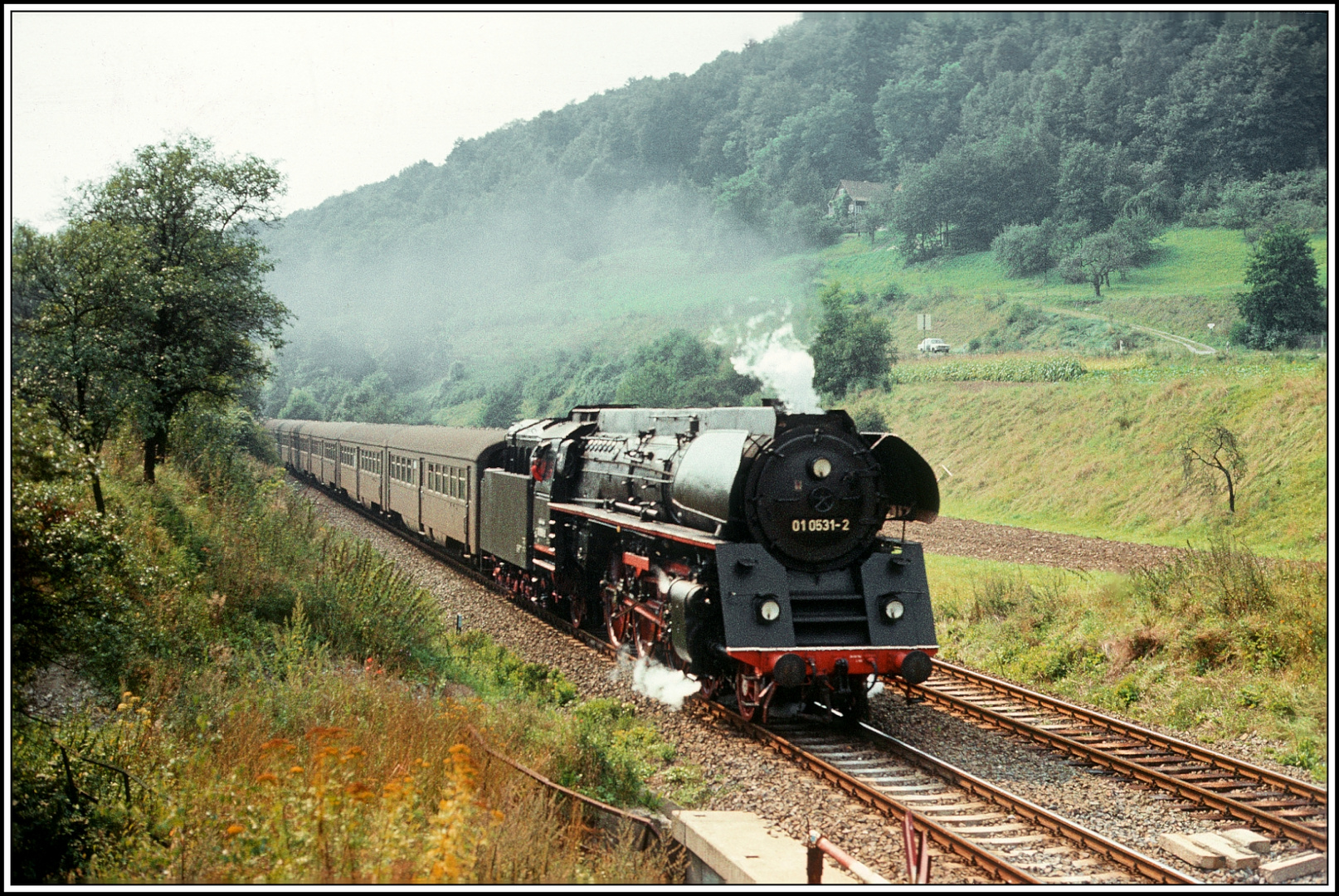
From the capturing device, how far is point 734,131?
69.1 meters

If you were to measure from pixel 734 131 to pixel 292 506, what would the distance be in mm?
55161

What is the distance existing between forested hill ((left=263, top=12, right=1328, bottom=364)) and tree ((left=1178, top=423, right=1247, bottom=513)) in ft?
99.7

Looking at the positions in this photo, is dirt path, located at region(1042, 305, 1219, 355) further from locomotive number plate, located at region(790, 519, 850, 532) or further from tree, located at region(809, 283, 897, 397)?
locomotive number plate, located at region(790, 519, 850, 532)

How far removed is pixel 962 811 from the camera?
7906 mm

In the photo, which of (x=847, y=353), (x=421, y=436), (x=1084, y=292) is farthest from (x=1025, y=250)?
(x=421, y=436)

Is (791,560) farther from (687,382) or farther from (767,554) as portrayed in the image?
(687,382)

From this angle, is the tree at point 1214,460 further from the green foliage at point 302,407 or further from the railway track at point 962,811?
the green foliage at point 302,407

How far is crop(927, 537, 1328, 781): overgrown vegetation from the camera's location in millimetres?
10164

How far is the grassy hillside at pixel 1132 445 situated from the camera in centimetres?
2375

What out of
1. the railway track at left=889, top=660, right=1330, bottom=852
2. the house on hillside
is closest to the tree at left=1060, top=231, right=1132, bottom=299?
the house on hillside

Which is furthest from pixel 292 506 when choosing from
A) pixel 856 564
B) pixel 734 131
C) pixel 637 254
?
pixel 637 254

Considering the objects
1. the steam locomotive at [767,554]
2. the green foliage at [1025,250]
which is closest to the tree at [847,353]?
the green foliage at [1025,250]

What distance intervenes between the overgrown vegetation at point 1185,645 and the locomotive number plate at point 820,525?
433cm

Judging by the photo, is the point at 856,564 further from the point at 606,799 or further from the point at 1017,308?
the point at 1017,308
